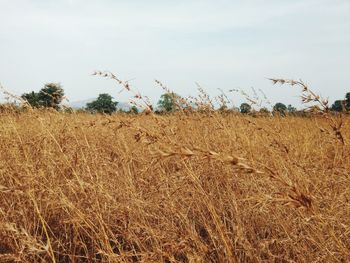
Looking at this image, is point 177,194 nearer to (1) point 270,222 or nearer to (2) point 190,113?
(1) point 270,222

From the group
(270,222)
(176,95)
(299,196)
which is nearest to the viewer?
(299,196)

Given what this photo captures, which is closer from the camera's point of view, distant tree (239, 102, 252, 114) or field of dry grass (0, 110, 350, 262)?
field of dry grass (0, 110, 350, 262)

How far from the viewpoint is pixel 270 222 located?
1985mm

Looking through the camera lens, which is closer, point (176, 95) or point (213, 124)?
point (176, 95)

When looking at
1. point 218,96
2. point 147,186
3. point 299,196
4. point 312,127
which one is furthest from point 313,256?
point 312,127

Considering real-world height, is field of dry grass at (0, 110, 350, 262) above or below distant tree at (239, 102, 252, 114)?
below

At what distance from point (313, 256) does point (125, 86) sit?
1.42 metres

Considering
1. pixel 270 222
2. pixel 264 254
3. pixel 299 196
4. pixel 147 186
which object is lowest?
pixel 264 254

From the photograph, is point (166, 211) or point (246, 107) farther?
point (246, 107)

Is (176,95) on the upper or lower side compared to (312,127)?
upper

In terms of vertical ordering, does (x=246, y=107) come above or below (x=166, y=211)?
above

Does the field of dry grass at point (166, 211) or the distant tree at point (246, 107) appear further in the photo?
the distant tree at point (246, 107)

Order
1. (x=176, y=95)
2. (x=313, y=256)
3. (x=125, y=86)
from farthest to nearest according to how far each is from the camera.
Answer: (x=176, y=95)
(x=125, y=86)
(x=313, y=256)

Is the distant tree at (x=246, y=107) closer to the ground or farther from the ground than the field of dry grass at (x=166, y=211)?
farther from the ground
